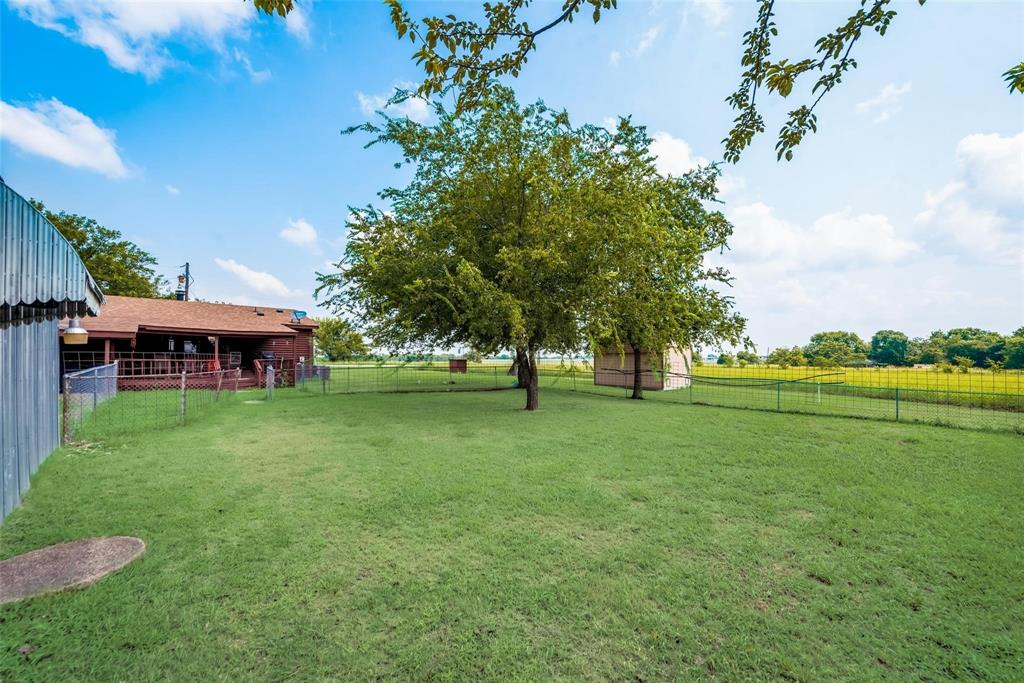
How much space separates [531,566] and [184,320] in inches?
894

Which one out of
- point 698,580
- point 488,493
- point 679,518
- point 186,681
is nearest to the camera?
point 186,681

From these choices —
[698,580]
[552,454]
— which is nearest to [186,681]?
[698,580]

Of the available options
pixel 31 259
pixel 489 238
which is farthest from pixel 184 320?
pixel 31 259

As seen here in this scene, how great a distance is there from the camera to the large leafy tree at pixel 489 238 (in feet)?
32.1

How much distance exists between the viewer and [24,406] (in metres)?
4.66

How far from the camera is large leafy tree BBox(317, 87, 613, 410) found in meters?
9.77

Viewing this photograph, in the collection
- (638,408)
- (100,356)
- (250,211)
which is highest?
(250,211)

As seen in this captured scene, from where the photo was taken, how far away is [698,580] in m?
2.87

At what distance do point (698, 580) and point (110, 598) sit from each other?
387cm

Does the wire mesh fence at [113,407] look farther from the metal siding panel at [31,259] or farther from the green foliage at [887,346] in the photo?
the green foliage at [887,346]

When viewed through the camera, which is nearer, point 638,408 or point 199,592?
point 199,592

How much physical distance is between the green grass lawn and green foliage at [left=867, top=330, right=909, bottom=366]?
129 feet

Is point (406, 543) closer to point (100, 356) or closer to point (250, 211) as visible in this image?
point (250, 211)

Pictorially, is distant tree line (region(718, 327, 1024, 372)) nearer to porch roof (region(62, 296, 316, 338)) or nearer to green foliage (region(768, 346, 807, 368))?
green foliage (region(768, 346, 807, 368))
